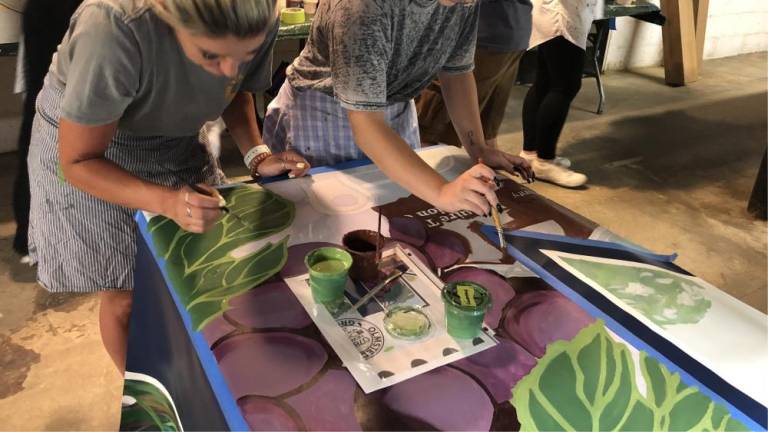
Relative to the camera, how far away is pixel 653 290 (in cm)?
115

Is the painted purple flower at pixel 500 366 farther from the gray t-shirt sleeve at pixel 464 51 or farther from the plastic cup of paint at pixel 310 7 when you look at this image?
the plastic cup of paint at pixel 310 7

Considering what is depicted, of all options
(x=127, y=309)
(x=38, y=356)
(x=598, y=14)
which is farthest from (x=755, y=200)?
(x=38, y=356)

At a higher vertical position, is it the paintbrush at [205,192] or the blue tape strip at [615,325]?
the paintbrush at [205,192]

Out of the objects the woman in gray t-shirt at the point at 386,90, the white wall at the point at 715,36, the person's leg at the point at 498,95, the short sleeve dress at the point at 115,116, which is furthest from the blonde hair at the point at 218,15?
the white wall at the point at 715,36

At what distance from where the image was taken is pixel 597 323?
3.41ft

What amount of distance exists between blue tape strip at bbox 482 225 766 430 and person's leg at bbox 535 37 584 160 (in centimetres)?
190

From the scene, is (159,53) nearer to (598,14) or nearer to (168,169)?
(168,169)

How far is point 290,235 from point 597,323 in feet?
1.93

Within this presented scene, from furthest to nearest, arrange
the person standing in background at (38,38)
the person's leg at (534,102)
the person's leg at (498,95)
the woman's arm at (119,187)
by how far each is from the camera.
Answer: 1. the person's leg at (534,102)
2. the person's leg at (498,95)
3. the person standing in background at (38,38)
4. the woman's arm at (119,187)

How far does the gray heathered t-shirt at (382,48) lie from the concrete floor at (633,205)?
112cm

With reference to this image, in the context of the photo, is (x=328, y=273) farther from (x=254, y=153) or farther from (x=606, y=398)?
(x=254, y=153)

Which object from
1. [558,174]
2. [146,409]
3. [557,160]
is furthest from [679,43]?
[146,409]

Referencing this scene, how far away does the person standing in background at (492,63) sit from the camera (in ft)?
8.48

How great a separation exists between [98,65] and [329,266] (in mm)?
505
